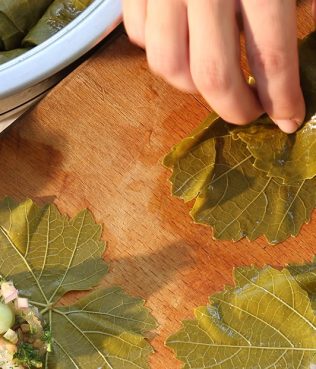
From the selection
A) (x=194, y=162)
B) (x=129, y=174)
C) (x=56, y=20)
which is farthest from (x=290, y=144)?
(x=56, y=20)

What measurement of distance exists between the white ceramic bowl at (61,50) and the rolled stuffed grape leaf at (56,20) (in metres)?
0.16

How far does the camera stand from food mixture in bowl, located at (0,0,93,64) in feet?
5.75

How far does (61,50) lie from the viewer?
1.58 metres

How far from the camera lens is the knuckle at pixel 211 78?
1.24 m

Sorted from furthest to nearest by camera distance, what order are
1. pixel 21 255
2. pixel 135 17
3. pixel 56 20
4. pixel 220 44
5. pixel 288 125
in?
pixel 56 20, pixel 21 255, pixel 288 125, pixel 135 17, pixel 220 44

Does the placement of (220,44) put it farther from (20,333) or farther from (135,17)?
(20,333)

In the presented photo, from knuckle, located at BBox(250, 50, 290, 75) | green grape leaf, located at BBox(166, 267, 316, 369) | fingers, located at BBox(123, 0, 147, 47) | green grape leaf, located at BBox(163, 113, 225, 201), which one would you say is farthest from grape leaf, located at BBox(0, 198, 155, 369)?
knuckle, located at BBox(250, 50, 290, 75)

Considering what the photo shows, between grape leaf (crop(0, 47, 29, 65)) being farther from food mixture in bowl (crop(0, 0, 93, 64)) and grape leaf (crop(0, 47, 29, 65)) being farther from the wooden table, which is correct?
the wooden table

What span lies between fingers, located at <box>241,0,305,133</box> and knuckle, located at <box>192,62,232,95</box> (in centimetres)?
6

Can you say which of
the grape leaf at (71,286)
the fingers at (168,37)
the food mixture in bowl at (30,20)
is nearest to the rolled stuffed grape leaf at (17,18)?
the food mixture in bowl at (30,20)

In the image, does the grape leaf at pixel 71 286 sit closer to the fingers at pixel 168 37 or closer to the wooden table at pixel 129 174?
the wooden table at pixel 129 174

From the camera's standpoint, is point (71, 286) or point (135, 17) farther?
point (71, 286)

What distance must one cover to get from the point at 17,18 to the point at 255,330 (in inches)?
36.0

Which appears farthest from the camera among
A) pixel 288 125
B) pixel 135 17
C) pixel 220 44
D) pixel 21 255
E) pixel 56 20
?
pixel 56 20
